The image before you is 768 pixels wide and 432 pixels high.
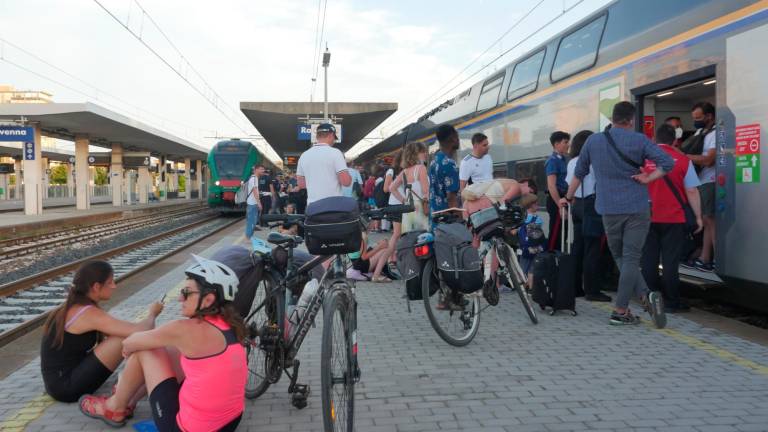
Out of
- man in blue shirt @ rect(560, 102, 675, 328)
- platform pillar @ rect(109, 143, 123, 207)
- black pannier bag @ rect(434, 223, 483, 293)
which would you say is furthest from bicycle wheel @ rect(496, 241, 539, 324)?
platform pillar @ rect(109, 143, 123, 207)

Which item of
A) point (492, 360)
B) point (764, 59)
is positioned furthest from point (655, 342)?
point (764, 59)

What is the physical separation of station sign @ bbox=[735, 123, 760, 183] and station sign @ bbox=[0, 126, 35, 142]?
91.1 ft

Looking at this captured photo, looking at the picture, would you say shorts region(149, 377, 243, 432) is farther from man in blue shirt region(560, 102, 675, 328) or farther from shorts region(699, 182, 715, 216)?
shorts region(699, 182, 715, 216)

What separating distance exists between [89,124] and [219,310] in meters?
30.2

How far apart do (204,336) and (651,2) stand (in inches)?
248

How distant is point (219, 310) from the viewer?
128 inches

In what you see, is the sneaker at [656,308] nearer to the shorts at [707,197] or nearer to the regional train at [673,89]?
the regional train at [673,89]

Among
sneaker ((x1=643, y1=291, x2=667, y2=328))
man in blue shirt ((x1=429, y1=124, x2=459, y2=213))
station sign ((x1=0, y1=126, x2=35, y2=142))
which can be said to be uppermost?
station sign ((x1=0, y1=126, x2=35, y2=142))

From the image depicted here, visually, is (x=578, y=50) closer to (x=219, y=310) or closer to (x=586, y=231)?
(x=586, y=231)

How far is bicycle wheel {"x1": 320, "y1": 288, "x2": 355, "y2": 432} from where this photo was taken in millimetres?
3080

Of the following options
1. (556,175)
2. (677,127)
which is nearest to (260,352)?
(556,175)

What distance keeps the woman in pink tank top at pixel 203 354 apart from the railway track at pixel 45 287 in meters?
4.01

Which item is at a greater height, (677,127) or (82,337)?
(677,127)

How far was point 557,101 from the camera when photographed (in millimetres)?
9609
